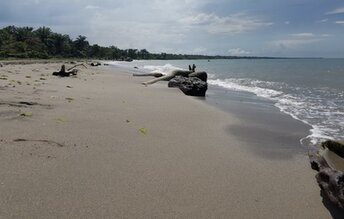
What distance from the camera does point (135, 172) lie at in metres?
4.93

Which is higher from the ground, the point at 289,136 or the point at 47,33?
the point at 47,33

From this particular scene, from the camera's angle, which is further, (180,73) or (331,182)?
(180,73)

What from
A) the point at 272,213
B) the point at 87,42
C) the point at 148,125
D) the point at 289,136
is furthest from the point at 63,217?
the point at 87,42

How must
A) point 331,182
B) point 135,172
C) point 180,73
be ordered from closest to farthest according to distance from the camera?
point 331,182, point 135,172, point 180,73

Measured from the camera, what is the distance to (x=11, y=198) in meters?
3.78

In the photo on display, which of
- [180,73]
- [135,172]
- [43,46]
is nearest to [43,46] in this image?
[43,46]

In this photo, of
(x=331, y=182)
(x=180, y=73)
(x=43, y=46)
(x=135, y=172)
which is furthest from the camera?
(x=43, y=46)

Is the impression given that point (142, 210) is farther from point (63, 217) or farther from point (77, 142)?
point (77, 142)

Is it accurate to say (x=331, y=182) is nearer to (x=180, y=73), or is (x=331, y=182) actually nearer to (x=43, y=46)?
(x=180, y=73)

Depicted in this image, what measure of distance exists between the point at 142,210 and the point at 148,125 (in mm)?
4229

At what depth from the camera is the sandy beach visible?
3.92 m

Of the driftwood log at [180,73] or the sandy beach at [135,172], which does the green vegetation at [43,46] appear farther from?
the sandy beach at [135,172]

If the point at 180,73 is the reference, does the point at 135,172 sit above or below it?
below

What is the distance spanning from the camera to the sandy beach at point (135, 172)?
392cm
